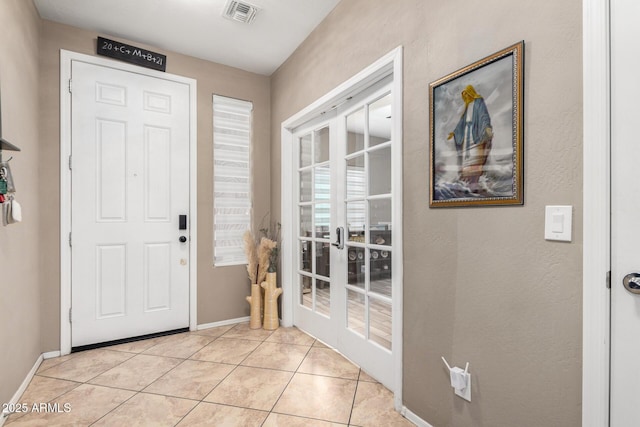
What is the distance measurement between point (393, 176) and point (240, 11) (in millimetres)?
1737

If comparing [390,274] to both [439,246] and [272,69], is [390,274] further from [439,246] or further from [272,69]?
[272,69]

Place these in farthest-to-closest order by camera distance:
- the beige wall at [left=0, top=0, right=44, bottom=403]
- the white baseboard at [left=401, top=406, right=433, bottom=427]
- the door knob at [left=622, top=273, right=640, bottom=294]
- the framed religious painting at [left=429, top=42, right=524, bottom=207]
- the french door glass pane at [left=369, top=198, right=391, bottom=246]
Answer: the french door glass pane at [left=369, top=198, right=391, bottom=246]
the beige wall at [left=0, top=0, right=44, bottom=403]
the white baseboard at [left=401, top=406, right=433, bottom=427]
the framed religious painting at [left=429, top=42, right=524, bottom=207]
the door knob at [left=622, top=273, right=640, bottom=294]

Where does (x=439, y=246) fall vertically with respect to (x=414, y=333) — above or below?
above

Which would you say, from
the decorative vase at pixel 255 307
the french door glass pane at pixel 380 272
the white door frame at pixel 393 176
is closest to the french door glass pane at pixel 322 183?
the white door frame at pixel 393 176

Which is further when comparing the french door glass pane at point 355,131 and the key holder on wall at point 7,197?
the french door glass pane at point 355,131

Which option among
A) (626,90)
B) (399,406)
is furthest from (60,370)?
(626,90)

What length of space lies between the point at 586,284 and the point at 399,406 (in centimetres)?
118

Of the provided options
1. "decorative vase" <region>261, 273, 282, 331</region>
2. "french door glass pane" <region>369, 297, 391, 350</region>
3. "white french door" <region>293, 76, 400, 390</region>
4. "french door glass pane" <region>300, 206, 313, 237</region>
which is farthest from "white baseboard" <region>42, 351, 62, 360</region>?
"french door glass pane" <region>369, 297, 391, 350</region>

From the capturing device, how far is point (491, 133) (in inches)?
51.5

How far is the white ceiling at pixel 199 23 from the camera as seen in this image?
7.55 feet

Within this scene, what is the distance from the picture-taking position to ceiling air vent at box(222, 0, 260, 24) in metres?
2.29

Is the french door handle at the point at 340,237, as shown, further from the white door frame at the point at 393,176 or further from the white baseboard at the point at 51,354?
the white baseboard at the point at 51,354

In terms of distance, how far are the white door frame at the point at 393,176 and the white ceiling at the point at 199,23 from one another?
2.06 ft

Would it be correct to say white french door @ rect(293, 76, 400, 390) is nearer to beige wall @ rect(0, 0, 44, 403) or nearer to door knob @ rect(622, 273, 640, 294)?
door knob @ rect(622, 273, 640, 294)
